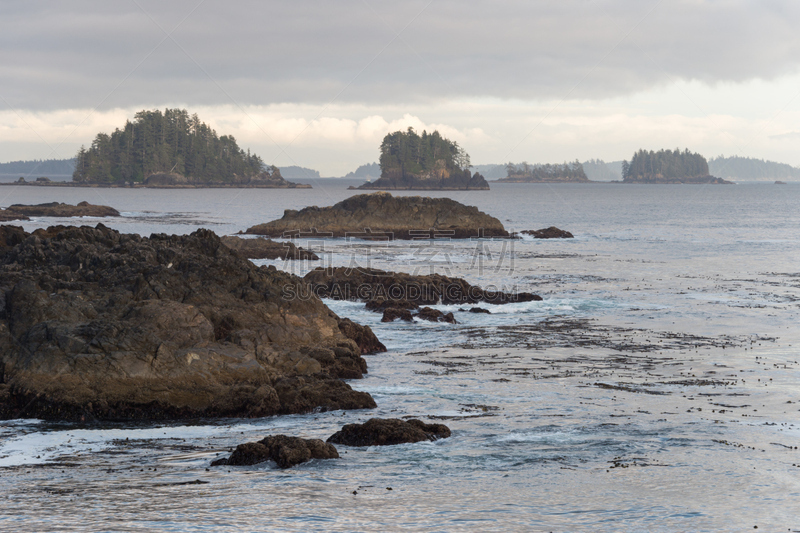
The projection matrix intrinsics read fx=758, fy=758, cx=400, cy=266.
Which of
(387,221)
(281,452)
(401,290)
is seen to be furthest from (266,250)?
(281,452)

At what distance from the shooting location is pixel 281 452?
42.5 feet

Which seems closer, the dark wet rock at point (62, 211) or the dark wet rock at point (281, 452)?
the dark wet rock at point (281, 452)

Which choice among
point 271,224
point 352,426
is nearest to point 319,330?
point 352,426

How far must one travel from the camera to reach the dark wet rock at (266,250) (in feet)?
161

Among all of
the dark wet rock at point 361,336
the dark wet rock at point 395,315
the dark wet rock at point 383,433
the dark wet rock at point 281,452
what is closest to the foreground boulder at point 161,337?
the dark wet rock at point 361,336

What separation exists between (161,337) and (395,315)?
12015 mm

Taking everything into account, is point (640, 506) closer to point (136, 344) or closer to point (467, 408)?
point (467, 408)

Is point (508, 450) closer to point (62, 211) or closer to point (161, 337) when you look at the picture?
point (161, 337)

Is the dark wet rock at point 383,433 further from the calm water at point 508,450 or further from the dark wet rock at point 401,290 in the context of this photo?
the dark wet rock at point 401,290

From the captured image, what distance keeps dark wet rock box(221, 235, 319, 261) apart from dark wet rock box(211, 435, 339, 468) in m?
35.5

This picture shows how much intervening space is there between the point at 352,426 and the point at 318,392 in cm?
272

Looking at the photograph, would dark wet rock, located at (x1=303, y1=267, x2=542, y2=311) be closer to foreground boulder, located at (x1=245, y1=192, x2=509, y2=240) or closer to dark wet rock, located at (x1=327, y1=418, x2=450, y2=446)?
dark wet rock, located at (x1=327, y1=418, x2=450, y2=446)

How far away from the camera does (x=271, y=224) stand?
2857 inches

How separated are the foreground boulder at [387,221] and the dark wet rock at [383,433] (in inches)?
2177
